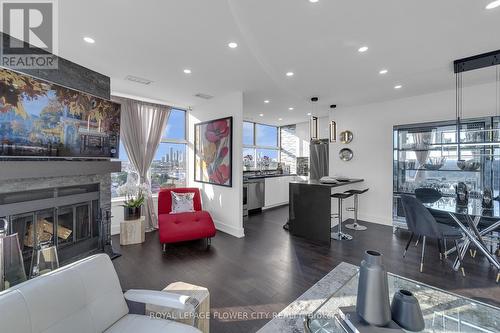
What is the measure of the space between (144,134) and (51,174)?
2.15m

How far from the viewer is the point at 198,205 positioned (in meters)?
4.24

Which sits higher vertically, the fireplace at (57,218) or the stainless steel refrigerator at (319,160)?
the stainless steel refrigerator at (319,160)

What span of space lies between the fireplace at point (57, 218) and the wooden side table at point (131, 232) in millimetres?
385

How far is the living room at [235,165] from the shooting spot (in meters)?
1.46

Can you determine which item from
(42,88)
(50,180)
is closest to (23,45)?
(42,88)

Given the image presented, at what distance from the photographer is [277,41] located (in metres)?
2.44

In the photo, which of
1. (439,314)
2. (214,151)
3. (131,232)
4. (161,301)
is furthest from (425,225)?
(131,232)

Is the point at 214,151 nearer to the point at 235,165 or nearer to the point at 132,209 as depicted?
the point at 235,165

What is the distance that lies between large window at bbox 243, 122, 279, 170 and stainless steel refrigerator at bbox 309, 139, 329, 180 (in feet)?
4.74

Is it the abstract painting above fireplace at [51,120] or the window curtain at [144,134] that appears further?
the window curtain at [144,134]

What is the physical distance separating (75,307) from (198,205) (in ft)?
10.1

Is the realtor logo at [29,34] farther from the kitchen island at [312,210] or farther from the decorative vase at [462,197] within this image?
the decorative vase at [462,197]

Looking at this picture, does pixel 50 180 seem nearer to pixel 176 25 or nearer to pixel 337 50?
pixel 176 25

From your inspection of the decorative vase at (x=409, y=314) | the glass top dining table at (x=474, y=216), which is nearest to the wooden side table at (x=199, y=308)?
the decorative vase at (x=409, y=314)
